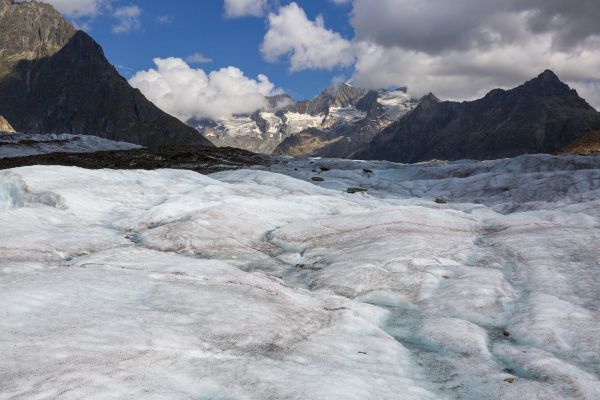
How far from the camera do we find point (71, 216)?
912 inches

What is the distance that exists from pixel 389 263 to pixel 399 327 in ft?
14.5

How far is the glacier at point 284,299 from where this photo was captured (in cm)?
944

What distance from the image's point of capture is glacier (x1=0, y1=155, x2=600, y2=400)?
944 cm

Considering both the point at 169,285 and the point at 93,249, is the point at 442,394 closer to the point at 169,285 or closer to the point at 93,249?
the point at 169,285

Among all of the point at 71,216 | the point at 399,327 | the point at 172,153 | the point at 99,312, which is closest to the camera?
the point at 99,312

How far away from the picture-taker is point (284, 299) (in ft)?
46.8

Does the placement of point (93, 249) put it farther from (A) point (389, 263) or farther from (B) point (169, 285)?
(A) point (389, 263)

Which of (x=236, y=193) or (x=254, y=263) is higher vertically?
(x=236, y=193)

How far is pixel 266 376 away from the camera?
9484 millimetres

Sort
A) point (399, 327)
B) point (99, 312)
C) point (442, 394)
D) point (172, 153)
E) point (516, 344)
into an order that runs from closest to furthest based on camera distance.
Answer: point (442, 394) < point (99, 312) < point (516, 344) < point (399, 327) < point (172, 153)

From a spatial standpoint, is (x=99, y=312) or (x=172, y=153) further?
(x=172, y=153)

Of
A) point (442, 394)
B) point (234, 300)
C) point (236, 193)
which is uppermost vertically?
point (236, 193)

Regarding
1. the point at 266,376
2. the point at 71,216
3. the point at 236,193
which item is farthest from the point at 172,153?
the point at 266,376

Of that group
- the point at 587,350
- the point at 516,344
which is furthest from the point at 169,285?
the point at 587,350
